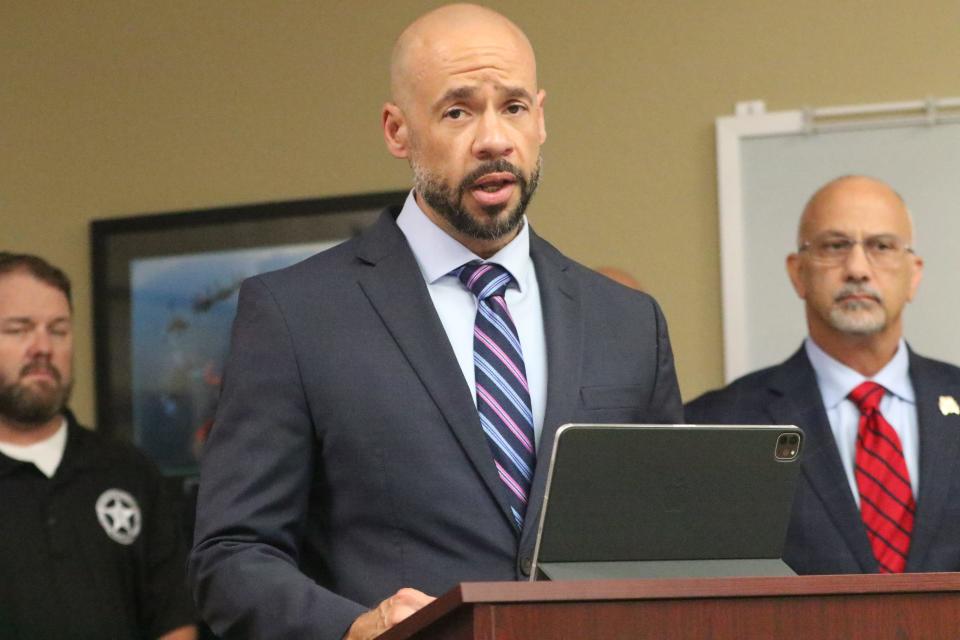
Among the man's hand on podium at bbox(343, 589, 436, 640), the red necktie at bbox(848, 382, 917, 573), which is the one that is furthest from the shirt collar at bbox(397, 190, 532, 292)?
the red necktie at bbox(848, 382, 917, 573)

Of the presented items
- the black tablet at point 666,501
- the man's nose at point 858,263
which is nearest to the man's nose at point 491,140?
the black tablet at point 666,501

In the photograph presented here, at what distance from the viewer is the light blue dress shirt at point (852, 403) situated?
11.6 ft

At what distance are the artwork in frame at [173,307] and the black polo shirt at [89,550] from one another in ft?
3.05

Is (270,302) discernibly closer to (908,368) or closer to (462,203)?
(462,203)

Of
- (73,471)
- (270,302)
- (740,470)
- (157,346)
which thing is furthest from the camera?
(157,346)

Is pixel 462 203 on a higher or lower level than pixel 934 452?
higher

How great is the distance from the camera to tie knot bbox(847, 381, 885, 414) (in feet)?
11.7

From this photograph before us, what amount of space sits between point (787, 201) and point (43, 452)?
6.93 ft

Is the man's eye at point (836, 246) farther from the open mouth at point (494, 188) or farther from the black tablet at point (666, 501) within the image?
the black tablet at point (666, 501)

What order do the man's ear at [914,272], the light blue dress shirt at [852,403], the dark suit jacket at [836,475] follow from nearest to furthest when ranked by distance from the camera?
the dark suit jacket at [836,475] < the light blue dress shirt at [852,403] < the man's ear at [914,272]

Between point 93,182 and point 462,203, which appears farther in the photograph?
point 93,182

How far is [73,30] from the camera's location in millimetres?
5246

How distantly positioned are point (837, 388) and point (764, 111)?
1.10 metres

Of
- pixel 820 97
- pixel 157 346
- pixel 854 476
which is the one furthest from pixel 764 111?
pixel 157 346
